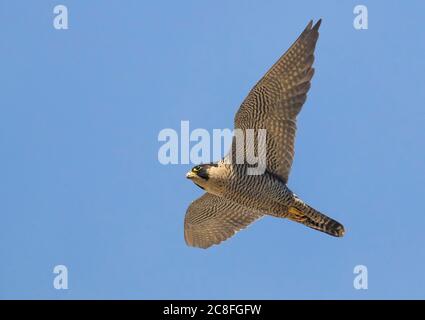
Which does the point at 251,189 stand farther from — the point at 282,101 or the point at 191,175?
the point at 282,101

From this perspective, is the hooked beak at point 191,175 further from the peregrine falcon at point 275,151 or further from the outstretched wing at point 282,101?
the outstretched wing at point 282,101

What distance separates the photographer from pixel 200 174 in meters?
15.9

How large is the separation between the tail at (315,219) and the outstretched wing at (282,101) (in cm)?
53

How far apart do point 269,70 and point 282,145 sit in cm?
125

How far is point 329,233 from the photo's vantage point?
15.9 meters

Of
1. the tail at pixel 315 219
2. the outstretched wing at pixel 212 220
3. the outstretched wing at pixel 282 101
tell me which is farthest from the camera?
the outstretched wing at pixel 212 220

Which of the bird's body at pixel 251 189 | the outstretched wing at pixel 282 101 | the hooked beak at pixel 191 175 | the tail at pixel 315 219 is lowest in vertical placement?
the tail at pixel 315 219

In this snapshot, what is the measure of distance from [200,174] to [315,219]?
201 cm

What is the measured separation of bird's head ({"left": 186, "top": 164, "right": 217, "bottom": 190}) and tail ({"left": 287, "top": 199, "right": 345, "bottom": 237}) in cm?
146

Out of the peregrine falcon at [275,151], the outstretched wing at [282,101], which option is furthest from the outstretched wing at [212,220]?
the outstretched wing at [282,101]

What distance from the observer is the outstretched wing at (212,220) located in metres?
17.3
